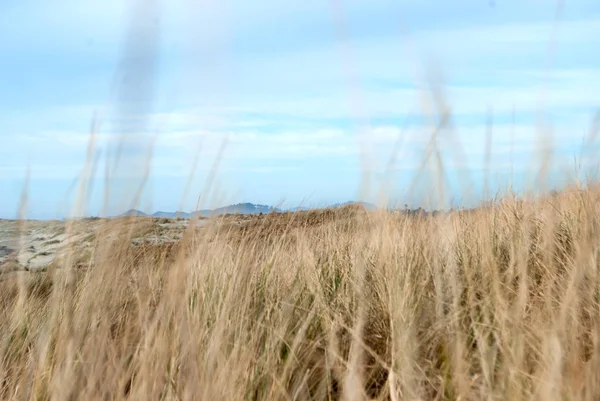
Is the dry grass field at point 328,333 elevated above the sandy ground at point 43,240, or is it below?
below

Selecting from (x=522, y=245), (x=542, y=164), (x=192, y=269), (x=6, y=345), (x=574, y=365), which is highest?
(x=542, y=164)

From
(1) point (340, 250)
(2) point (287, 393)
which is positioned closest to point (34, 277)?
(1) point (340, 250)

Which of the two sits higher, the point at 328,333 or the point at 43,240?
the point at 43,240

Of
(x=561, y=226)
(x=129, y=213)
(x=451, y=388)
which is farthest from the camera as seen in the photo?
(x=561, y=226)

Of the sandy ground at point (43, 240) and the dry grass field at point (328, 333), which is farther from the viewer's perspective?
the sandy ground at point (43, 240)

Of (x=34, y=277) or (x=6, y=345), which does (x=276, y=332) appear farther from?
(x=34, y=277)

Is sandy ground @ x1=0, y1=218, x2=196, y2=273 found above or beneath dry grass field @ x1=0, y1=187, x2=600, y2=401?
above

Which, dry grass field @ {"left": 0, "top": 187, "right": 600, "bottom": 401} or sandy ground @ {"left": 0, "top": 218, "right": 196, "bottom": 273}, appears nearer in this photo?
dry grass field @ {"left": 0, "top": 187, "right": 600, "bottom": 401}

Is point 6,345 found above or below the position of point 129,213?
below

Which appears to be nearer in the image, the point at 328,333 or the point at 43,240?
the point at 328,333

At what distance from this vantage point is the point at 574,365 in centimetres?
151

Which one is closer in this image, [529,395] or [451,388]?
[529,395]

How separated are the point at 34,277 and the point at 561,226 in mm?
3426

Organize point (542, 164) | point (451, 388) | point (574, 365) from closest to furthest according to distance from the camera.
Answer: point (574, 365) → point (451, 388) → point (542, 164)
